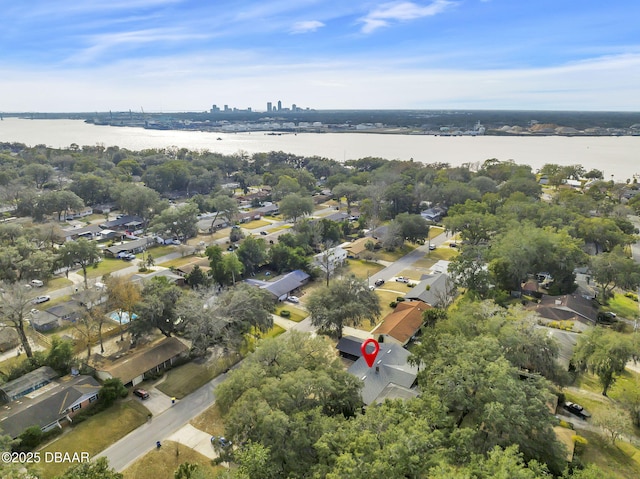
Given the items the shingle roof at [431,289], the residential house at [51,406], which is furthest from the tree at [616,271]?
the residential house at [51,406]

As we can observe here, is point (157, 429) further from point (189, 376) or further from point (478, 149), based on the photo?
point (478, 149)

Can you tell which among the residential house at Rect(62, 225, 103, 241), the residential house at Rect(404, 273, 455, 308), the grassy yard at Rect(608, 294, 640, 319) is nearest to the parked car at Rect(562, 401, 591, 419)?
the residential house at Rect(404, 273, 455, 308)

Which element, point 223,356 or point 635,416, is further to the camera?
point 223,356

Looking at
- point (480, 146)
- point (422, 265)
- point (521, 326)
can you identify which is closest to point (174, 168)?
point (422, 265)

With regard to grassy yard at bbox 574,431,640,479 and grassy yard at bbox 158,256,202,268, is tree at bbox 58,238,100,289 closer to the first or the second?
grassy yard at bbox 158,256,202,268

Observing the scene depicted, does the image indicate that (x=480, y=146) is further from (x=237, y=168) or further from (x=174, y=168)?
(x=174, y=168)
